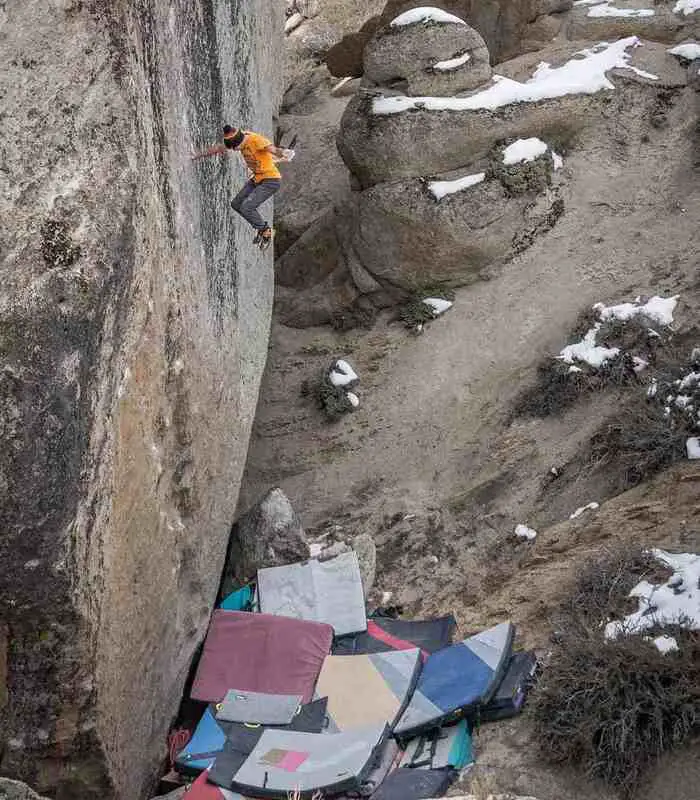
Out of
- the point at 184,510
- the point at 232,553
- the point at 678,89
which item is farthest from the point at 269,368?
the point at 678,89

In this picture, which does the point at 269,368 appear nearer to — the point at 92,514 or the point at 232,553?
the point at 232,553

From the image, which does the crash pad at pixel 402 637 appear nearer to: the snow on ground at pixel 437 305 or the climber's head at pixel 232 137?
the climber's head at pixel 232 137

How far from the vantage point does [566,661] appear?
664 centimetres

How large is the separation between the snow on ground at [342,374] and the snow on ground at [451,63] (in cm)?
391

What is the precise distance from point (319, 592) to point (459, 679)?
5.88ft

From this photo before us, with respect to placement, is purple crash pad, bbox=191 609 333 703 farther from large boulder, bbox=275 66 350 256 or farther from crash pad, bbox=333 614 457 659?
large boulder, bbox=275 66 350 256

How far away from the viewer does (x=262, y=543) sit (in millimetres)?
9047

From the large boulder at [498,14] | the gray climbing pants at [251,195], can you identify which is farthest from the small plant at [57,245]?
the large boulder at [498,14]

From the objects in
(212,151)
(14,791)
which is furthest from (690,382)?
(14,791)

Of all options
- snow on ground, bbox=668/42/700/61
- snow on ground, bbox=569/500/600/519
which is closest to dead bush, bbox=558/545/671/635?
snow on ground, bbox=569/500/600/519

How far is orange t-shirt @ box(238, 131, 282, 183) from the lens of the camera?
8578mm

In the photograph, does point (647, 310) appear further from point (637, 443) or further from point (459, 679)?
point (459, 679)

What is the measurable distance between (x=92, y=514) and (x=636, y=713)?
10.9ft

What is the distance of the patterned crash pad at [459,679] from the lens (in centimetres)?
669
